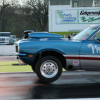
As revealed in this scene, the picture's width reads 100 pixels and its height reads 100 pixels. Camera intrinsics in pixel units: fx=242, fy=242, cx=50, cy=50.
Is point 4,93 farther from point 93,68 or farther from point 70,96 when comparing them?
point 93,68

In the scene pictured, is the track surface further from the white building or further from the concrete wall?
the white building

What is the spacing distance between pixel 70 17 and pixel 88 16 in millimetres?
2283

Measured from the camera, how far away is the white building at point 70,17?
3005 centimetres

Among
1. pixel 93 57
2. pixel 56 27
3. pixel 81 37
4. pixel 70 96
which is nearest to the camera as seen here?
pixel 70 96

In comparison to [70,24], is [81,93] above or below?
below

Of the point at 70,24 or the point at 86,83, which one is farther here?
the point at 70,24

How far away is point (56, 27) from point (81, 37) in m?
23.2

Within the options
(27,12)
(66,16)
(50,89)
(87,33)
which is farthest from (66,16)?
(50,89)

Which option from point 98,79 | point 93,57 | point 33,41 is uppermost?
point 33,41

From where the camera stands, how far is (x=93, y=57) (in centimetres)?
678

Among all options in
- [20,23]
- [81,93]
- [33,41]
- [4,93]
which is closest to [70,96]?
[81,93]

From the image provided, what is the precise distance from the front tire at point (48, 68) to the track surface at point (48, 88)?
0.18m

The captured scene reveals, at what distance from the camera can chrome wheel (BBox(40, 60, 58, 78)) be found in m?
6.81

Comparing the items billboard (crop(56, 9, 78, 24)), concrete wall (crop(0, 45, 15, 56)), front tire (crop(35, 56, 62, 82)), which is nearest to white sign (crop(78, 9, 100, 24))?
billboard (crop(56, 9, 78, 24))
